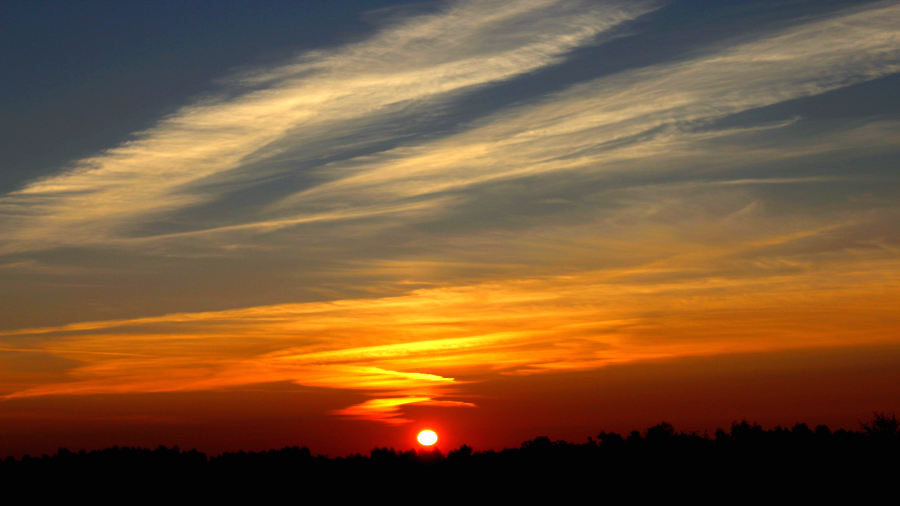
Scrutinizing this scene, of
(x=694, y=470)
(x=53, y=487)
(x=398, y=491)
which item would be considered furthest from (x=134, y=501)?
(x=694, y=470)

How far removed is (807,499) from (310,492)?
72484 millimetres

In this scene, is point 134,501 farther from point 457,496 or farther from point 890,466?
point 890,466

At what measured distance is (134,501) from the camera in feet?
394

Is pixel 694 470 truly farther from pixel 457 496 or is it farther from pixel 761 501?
pixel 457 496

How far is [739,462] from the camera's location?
122 m

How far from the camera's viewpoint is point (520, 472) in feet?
432

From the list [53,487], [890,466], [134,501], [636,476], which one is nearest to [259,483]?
[134,501]

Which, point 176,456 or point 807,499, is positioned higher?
point 176,456

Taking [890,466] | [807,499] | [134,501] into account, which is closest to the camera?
[807,499]

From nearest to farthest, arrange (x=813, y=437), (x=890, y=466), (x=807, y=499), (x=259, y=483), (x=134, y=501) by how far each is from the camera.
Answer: (x=807, y=499) < (x=890, y=466) < (x=134, y=501) < (x=259, y=483) < (x=813, y=437)

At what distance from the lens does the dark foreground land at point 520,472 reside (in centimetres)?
11119

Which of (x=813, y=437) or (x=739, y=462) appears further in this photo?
(x=813, y=437)

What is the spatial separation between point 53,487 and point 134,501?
14.0 meters

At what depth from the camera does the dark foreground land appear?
111m
